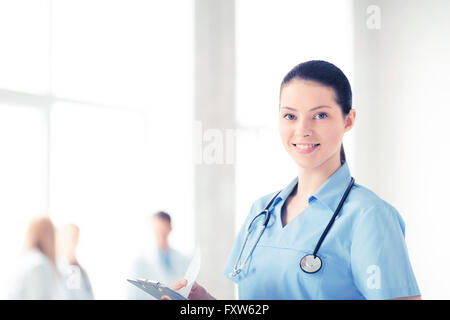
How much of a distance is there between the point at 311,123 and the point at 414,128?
0.98 feet

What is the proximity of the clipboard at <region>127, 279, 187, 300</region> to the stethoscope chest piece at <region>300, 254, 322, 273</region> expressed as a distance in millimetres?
293

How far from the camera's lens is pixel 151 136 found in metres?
1.20

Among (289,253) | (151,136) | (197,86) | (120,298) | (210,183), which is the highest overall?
(197,86)

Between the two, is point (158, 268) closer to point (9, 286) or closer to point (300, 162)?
point (9, 286)

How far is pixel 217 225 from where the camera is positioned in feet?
4.01

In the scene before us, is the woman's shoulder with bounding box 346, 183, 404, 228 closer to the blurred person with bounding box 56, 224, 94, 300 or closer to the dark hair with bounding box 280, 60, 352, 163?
the dark hair with bounding box 280, 60, 352, 163

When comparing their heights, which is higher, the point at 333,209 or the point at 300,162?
the point at 300,162

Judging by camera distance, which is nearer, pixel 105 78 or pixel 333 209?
pixel 333 209

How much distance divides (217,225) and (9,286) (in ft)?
1.66

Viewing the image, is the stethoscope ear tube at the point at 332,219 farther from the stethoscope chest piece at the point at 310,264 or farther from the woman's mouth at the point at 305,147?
the woman's mouth at the point at 305,147

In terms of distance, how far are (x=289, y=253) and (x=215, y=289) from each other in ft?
0.92

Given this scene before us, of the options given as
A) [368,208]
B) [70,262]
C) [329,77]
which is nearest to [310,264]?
[368,208]

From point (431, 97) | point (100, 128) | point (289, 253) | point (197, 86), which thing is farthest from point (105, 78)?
point (431, 97)

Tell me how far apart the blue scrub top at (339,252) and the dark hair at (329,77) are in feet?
0.40
